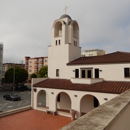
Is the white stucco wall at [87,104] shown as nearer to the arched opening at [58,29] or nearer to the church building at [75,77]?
the church building at [75,77]

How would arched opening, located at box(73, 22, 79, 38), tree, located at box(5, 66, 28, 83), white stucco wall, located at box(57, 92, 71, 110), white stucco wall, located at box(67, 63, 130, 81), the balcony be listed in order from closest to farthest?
white stucco wall, located at box(67, 63, 130, 81) < the balcony < white stucco wall, located at box(57, 92, 71, 110) < arched opening, located at box(73, 22, 79, 38) < tree, located at box(5, 66, 28, 83)

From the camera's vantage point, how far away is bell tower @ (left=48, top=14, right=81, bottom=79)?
18.8m

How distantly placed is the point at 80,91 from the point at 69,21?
12448 mm

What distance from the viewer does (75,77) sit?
56.6ft

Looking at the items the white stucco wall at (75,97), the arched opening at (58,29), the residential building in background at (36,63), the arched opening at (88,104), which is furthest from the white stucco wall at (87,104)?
the residential building in background at (36,63)

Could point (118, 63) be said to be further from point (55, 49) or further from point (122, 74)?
point (55, 49)

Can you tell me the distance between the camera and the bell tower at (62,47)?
18.8m

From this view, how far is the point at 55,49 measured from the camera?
65.1ft

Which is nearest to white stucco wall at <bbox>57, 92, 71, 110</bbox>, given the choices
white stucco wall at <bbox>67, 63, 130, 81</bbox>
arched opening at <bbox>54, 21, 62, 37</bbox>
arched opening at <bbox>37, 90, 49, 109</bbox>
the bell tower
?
arched opening at <bbox>37, 90, 49, 109</bbox>

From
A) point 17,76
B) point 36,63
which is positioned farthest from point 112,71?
point 36,63

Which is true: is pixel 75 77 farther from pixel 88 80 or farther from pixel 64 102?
pixel 64 102

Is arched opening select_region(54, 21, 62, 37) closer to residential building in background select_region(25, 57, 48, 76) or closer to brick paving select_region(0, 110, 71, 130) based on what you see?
brick paving select_region(0, 110, 71, 130)

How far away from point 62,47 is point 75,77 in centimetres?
527

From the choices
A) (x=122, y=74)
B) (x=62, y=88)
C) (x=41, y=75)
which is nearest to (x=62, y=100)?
(x=62, y=88)
